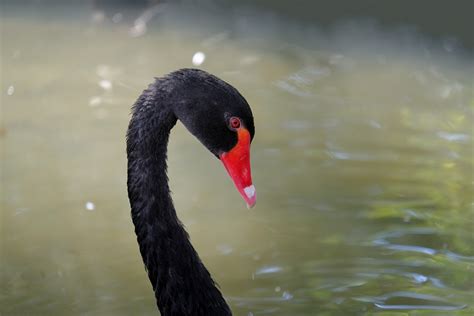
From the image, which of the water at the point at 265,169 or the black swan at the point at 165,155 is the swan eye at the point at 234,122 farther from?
the water at the point at 265,169

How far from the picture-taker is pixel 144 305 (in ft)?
10.9

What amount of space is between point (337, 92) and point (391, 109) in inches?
14.3

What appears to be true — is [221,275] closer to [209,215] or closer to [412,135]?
[209,215]

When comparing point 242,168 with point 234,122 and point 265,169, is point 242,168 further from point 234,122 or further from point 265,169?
point 265,169

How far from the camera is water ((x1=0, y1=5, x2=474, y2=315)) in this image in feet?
11.4

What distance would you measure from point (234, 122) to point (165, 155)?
0.77ft

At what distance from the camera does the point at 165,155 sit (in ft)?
8.98

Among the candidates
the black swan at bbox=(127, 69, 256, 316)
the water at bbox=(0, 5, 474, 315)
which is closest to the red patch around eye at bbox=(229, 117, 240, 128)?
the black swan at bbox=(127, 69, 256, 316)

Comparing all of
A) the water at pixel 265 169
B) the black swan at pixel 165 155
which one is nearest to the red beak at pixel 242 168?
the black swan at pixel 165 155

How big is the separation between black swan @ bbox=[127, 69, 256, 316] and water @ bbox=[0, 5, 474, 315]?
1.76 feet

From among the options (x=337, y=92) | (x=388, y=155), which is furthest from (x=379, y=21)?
(x=388, y=155)

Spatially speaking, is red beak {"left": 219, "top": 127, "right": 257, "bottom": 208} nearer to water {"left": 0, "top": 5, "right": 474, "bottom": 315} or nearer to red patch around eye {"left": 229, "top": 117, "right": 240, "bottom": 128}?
red patch around eye {"left": 229, "top": 117, "right": 240, "bottom": 128}

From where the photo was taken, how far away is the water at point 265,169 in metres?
3.47

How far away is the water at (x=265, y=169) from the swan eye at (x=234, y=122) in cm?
86
